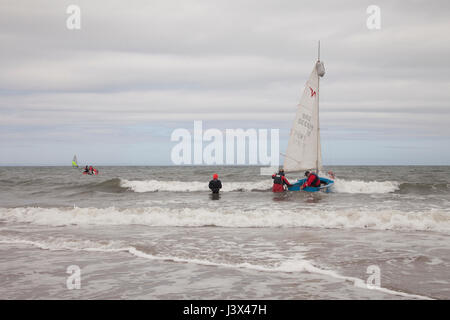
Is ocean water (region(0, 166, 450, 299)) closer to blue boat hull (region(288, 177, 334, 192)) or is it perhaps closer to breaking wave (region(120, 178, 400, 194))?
blue boat hull (region(288, 177, 334, 192))

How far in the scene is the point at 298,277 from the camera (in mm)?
6148

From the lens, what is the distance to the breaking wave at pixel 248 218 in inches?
456

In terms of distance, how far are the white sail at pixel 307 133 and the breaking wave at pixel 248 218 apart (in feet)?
27.4

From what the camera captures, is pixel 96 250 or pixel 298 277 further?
pixel 96 250

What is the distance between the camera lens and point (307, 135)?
21.1 metres

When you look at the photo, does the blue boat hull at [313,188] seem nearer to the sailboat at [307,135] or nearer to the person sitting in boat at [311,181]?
the sailboat at [307,135]

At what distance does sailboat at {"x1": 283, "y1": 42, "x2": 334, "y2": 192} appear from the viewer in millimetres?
20500

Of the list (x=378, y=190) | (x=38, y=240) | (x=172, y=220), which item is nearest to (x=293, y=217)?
(x=172, y=220)

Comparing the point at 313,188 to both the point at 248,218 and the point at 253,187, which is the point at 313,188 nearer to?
the point at 253,187

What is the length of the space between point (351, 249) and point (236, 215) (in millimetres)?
5556

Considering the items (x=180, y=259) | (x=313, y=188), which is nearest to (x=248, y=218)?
(x=180, y=259)

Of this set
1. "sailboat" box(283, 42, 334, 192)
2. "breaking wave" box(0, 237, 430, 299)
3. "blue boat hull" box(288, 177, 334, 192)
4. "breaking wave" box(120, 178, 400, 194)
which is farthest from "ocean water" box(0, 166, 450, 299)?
"breaking wave" box(120, 178, 400, 194)
